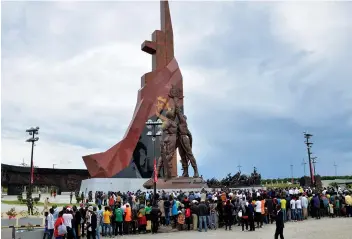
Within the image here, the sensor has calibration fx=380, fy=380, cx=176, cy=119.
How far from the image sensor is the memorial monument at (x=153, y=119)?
25.0 metres

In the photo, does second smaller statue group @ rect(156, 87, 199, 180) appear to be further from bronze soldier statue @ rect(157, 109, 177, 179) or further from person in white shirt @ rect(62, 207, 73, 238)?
person in white shirt @ rect(62, 207, 73, 238)

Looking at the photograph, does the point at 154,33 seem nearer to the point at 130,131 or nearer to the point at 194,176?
the point at 130,131

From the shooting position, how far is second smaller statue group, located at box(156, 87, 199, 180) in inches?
→ 957

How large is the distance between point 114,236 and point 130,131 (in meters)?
17.5

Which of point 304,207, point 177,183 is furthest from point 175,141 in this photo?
point 304,207

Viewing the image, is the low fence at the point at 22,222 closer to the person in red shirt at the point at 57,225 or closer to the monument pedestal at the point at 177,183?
the person in red shirt at the point at 57,225

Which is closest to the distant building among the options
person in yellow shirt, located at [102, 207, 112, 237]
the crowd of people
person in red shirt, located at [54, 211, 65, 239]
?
the crowd of people

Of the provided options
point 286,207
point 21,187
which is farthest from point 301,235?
point 21,187

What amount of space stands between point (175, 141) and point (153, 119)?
243 inches

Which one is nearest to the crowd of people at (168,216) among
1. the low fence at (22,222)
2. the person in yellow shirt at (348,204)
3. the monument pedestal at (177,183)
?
the low fence at (22,222)

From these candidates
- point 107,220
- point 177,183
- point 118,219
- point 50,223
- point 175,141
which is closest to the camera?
point 50,223

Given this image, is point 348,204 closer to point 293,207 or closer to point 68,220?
point 293,207

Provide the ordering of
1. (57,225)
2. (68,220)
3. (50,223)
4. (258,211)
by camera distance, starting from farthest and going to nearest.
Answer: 1. (258,211)
2. (50,223)
3. (68,220)
4. (57,225)

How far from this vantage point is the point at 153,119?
30250 mm
